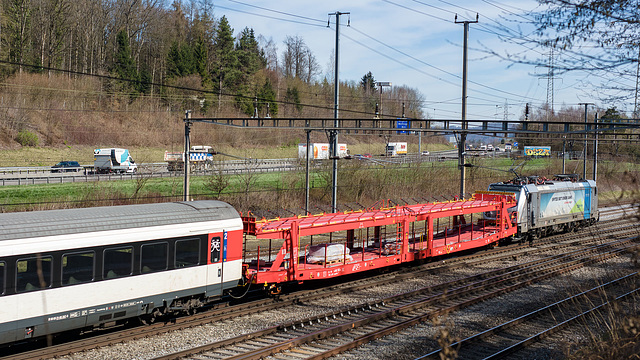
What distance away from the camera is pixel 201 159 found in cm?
5619

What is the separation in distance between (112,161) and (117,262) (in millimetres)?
42528

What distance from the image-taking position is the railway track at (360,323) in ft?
38.9

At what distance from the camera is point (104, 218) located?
12.5 metres

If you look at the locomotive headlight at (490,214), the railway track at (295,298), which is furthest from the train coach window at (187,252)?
the locomotive headlight at (490,214)

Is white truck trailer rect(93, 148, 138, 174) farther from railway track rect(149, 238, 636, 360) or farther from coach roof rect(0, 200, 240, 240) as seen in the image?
railway track rect(149, 238, 636, 360)

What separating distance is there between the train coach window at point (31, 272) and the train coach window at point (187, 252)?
314 cm

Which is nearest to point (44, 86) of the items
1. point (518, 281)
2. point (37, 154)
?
point (37, 154)

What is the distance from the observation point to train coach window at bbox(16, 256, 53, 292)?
10672 mm

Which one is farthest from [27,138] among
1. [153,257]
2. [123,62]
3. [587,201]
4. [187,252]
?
[587,201]

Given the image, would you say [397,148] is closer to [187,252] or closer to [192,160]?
[192,160]

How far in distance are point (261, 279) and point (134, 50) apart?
7683 cm

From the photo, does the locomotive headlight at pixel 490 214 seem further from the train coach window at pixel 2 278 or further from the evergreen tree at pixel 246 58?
the evergreen tree at pixel 246 58

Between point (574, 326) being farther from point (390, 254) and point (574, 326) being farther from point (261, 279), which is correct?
point (261, 279)

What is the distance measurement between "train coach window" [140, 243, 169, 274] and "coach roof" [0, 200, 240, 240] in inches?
21.9
